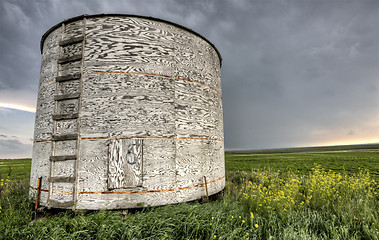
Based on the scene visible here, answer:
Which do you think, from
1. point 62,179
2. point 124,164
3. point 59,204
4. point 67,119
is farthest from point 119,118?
point 59,204

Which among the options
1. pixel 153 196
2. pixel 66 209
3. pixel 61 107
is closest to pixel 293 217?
pixel 153 196

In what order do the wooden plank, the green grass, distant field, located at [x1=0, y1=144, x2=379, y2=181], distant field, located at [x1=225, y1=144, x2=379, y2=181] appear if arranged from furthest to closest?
distant field, located at [x1=225, y1=144, x2=379, y2=181], the green grass, distant field, located at [x1=0, y1=144, x2=379, y2=181], the wooden plank

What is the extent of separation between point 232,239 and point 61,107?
5.92m

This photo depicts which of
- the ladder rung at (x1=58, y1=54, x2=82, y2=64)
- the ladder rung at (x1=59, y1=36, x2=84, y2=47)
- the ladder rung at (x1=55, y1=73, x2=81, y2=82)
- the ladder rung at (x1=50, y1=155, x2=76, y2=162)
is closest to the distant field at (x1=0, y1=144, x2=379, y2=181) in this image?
the ladder rung at (x1=50, y1=155, x2=76, y2=162)

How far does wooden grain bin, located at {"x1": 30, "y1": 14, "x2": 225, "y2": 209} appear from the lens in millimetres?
5262

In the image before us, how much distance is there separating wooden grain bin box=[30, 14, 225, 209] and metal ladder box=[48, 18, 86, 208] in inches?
1.1

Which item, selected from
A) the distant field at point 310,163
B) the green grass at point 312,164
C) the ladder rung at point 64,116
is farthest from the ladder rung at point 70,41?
the green grass at point 312,164

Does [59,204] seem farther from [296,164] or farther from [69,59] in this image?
[296,164]

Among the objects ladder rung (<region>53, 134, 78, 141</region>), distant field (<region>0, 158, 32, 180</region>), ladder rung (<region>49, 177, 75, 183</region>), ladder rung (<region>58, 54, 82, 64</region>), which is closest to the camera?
ladder rung (<region>49, 177, 75, 183</region>)

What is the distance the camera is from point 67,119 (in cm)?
568

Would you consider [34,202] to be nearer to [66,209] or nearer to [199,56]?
[66,209]

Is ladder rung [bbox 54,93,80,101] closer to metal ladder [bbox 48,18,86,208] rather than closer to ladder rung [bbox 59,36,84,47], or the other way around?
metal ladder [bbox 48,18,86,208]

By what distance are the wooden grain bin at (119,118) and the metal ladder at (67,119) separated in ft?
0.10

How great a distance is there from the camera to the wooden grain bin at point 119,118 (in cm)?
526
